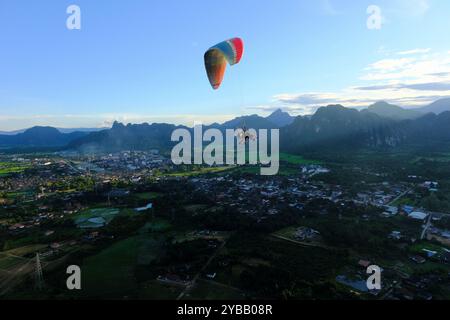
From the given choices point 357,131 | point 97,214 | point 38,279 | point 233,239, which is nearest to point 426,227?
point 233,239

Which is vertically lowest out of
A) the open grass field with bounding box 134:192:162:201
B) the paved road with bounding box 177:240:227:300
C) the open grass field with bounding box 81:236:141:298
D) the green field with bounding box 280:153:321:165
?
the open grass field with bounding box 81:236:141:298

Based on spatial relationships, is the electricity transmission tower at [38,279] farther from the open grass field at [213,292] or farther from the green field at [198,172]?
the green field at [198,172]

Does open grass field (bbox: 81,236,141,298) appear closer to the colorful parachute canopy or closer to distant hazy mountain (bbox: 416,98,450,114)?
the colorful parachute canopy

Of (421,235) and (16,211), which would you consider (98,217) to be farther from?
(421,235)

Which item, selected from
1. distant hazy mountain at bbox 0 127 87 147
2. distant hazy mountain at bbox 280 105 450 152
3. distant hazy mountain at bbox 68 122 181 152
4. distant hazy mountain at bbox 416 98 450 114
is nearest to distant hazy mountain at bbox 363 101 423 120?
distant hazy mountain at bbox 280 105 450 152

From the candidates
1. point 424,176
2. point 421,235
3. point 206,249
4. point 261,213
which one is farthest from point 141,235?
point 424,176
